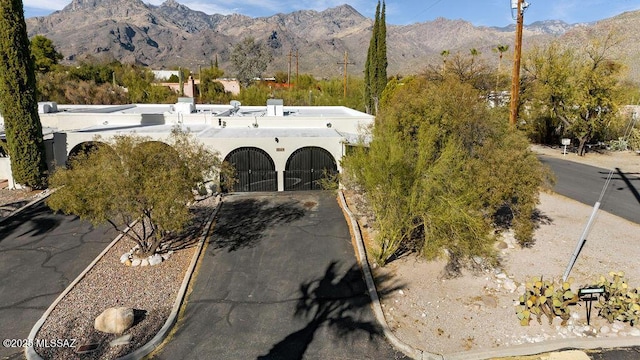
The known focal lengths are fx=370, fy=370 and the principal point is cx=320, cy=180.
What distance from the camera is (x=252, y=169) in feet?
63.6

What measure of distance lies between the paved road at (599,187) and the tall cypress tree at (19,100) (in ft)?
87.2

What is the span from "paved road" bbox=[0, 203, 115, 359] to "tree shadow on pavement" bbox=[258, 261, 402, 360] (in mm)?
6159

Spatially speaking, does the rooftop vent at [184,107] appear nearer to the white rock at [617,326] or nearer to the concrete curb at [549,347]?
the concrete curb at [549,347]

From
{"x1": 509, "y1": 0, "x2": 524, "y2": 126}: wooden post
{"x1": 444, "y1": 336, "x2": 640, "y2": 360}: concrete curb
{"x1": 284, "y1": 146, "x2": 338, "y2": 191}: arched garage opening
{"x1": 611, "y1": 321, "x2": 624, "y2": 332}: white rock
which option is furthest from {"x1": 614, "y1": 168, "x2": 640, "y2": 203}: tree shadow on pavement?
{"x1": 284, "y1": 146, "x2": 338, "y2": 191}: arched garage opening

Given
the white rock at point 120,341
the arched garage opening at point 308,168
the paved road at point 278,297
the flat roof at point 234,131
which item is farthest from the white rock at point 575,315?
the flat roof at point 234,131

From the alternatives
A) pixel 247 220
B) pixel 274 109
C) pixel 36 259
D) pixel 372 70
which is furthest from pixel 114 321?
pixel 372 70

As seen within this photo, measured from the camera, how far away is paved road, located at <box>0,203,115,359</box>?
950 cm

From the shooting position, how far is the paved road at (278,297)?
28.0 ft

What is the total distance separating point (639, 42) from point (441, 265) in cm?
9729

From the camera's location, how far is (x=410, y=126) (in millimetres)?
13758

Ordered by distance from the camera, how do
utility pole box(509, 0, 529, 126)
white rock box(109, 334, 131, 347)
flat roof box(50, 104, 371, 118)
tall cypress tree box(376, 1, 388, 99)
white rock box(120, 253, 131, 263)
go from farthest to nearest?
1. tall cypress tree box(376, 1, 388, 99)
2. flat roof box(50, 104, 371, 118)
3. utility pole box(509, 0, 529, 126)
4. white rock box(120, 253, 131, 263)
5. white rock box(109, 334, 131, 347)

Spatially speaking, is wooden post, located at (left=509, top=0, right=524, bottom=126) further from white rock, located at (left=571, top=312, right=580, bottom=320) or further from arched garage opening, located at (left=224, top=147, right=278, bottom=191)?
arched garage opening, located at (left=224, top=147, right=278, bottom=191)

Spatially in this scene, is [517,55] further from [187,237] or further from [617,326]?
[187,237]

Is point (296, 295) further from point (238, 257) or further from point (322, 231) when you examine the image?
point (322, 231)
